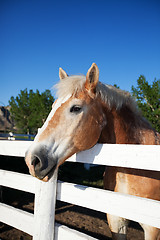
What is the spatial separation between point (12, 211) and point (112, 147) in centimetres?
171

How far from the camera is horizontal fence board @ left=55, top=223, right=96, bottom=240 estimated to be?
146 cm

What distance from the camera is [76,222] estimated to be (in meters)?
3.79

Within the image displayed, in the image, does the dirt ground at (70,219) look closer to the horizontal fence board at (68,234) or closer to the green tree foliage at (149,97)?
the horizontal fence board at (68,234)

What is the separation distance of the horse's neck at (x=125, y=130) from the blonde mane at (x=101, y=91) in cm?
10

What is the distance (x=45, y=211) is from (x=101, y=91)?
1.52 meters

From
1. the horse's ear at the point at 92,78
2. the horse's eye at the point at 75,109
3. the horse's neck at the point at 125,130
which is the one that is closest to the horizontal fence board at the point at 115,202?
the horse's neck at the point at 125,130

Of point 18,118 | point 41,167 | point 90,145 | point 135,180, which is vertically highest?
point 18,118

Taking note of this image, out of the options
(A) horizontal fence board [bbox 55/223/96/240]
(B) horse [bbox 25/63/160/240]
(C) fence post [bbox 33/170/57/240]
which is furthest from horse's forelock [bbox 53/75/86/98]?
(A) horizontal fence board [bbox 55/223/96/240]

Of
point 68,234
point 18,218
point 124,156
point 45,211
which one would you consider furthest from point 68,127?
point 18,218

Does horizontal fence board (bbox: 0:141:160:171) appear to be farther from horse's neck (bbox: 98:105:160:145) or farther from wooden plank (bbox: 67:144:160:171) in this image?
horse's neck (bbox: 98:105:160:145)

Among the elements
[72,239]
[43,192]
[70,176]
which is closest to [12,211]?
[43,192]

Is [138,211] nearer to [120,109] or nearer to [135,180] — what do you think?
[135,180]

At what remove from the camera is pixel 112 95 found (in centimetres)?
195

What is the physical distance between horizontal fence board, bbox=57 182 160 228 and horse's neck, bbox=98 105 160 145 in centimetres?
66
